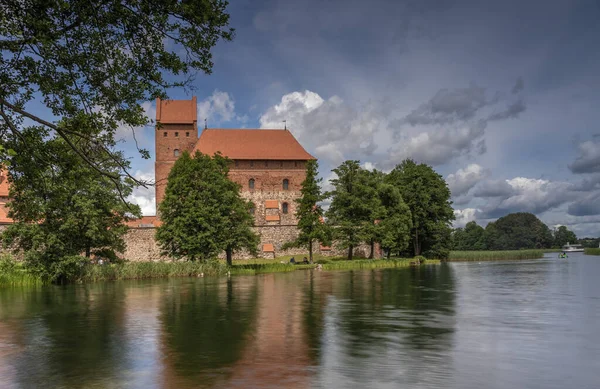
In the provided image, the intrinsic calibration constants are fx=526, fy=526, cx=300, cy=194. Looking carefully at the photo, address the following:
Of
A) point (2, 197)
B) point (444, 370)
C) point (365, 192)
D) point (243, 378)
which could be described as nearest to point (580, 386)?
point (444, 370)

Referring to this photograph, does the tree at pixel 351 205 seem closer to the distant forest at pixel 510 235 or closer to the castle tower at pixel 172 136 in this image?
the castle tower at pixel 172 136

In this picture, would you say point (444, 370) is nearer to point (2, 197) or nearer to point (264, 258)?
point (264, 258)

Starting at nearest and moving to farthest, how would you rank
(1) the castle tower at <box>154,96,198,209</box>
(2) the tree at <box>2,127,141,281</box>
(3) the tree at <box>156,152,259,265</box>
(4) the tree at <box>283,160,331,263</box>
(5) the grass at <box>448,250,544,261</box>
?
(2) the tree at <box>2,127,141,281</box> < (3) the tree at <box>156,152,259,265</box> < (4) the tree at <box>283,160,331,263</box> < (5) the grass at <box>448,250,544,261</box> < (1) the castle tower at <box>154,96,198,209</box>

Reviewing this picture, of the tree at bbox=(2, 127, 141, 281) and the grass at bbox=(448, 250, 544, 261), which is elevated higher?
the tree at bbox=(2, 127, 141, 281)

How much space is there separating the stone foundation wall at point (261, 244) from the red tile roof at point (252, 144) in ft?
33.8

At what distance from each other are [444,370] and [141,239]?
51.3m

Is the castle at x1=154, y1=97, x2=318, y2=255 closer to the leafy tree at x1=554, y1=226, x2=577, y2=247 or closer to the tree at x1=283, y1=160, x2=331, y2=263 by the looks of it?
the tree at x1=283, y1=160, x2=331, y2=263

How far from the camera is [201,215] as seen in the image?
139 feet

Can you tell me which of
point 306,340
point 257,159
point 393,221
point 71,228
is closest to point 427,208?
point 393,221

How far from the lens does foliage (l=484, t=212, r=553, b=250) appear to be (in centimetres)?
12225

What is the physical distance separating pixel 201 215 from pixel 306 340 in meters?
→ 29.6

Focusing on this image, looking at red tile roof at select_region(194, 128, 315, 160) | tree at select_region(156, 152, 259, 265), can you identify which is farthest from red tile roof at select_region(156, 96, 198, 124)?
tree at select_region(156, 152, 259, 265)

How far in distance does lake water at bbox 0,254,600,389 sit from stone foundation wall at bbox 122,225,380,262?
31.9 metres

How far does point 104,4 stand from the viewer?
10688mm
